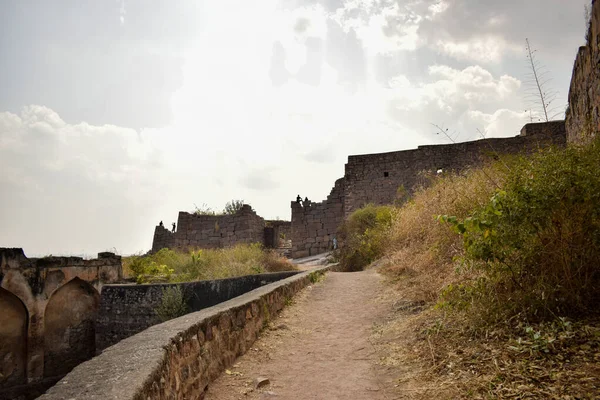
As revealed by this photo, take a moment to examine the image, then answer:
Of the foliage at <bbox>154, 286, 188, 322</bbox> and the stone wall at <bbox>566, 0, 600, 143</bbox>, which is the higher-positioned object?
the stone wall at <bbox>566, 0, 600, 143</bbox>

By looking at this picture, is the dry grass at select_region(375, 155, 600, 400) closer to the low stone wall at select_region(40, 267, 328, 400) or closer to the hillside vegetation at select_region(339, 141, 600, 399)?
the hillside vegetation at select_region(339, 141, 600, 399)

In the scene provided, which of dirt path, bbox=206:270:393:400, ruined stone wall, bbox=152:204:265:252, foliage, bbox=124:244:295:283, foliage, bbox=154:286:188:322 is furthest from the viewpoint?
ruined stone wall, bbox=152:204:265:252

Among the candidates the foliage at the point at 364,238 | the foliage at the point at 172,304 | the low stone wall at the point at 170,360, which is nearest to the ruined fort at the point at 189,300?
the low stone wall at the point at 170,360

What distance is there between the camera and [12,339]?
8.78 m

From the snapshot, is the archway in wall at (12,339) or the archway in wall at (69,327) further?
the archway in wall at (69,327)

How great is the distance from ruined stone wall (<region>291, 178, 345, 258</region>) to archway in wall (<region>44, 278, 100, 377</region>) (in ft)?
32.9

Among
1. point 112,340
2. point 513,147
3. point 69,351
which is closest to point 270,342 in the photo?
point 112,340

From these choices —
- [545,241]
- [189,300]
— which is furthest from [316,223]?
[545,241]

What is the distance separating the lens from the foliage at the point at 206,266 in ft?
38.2

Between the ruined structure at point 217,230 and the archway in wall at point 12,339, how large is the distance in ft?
39.8

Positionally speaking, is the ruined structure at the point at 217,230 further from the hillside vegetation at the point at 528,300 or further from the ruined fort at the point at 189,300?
the hillside vegetation at the point at 528,300

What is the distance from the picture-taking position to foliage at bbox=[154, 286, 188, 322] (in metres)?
8.20

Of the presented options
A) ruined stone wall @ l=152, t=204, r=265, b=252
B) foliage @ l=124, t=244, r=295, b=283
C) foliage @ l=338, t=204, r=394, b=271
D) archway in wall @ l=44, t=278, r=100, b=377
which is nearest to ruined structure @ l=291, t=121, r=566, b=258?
foliage @ l=338, t=204, r=394, b=271

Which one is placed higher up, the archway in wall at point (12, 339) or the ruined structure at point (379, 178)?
the ruined structure at point (379, 178)
